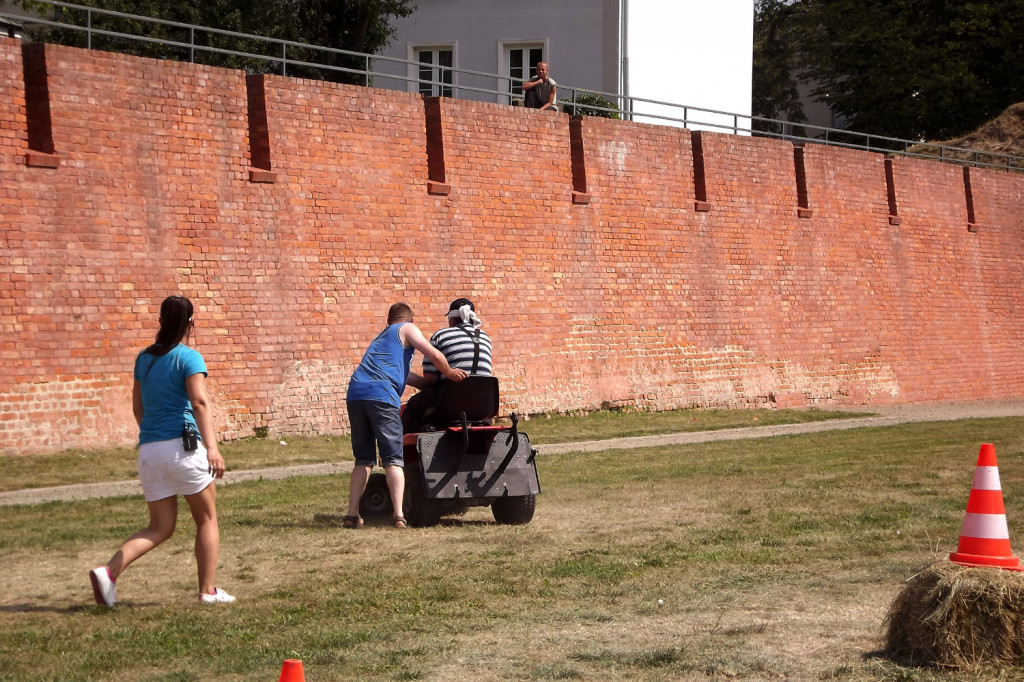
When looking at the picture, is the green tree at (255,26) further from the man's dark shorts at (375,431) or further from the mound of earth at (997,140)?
the man's dark shorts at (375,431)

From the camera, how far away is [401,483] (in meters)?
9.33

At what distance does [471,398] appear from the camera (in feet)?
31.1

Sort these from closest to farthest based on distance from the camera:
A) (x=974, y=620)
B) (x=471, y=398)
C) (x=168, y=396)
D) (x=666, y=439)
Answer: (x=974, y=620)
(x=168, y=396)
(x=471, y=398)
(x=666, y=439)

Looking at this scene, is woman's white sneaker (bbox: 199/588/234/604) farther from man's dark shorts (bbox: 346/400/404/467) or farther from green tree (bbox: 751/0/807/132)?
green tree (bbox: 751/0/807/132)

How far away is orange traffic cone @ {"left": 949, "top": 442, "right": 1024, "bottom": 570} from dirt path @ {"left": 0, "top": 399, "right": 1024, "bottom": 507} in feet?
26.7

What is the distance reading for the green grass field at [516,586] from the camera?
5.64 m

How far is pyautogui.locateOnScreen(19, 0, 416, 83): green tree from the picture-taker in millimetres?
29328

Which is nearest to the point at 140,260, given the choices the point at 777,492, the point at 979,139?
the point at 777,492

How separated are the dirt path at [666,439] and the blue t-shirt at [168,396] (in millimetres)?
5177

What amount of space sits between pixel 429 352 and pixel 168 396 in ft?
9.20

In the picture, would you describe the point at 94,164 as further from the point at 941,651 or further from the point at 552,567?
the point at 941,651

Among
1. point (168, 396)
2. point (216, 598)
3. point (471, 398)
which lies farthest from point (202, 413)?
point (471, 398)

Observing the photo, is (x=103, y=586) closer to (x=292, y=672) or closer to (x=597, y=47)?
(x=292, y=672)

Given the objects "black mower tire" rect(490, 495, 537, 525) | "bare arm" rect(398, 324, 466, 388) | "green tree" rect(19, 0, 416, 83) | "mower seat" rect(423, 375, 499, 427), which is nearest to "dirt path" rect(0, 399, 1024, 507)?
"bare arm" rect(398, 324, 466, 388)
